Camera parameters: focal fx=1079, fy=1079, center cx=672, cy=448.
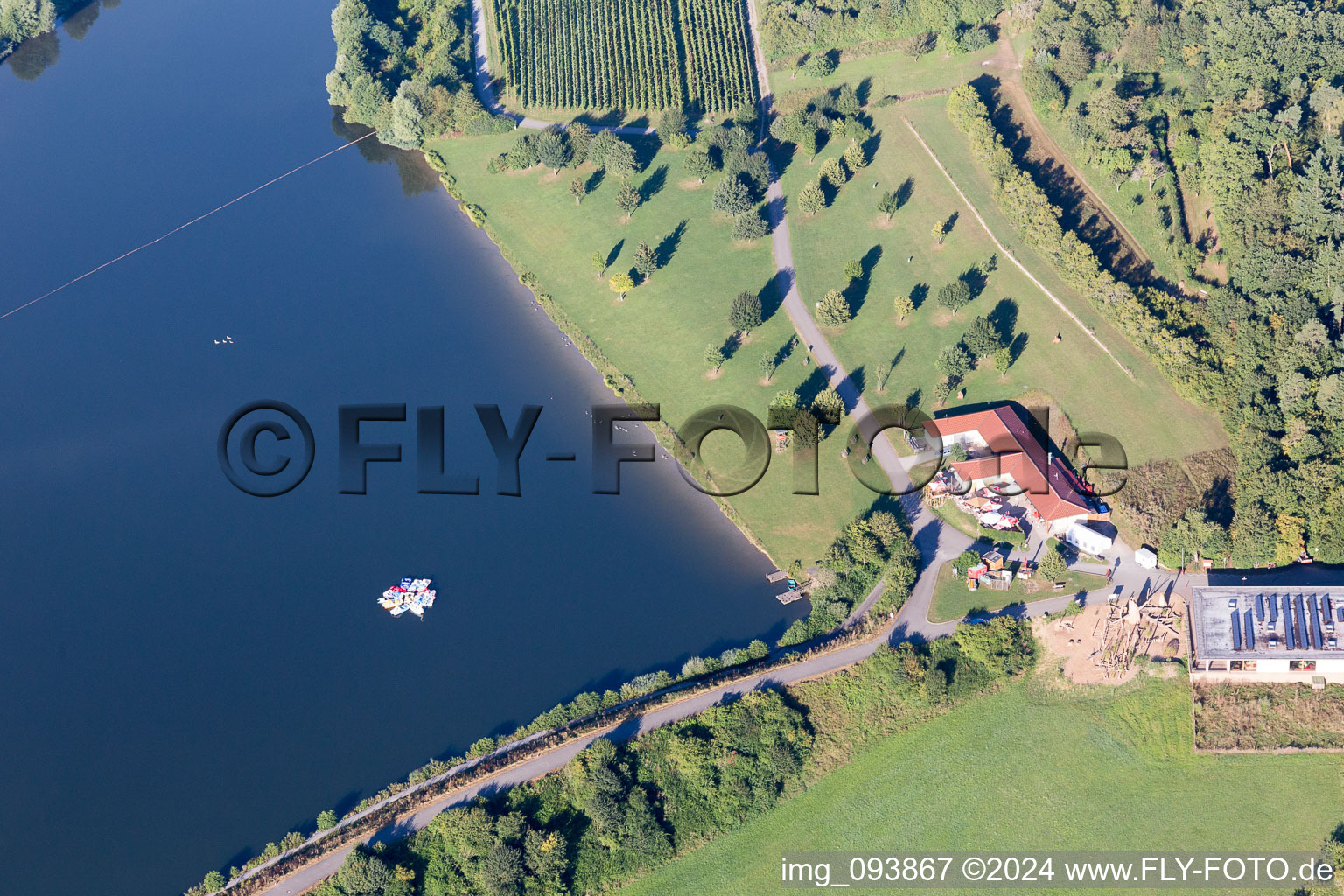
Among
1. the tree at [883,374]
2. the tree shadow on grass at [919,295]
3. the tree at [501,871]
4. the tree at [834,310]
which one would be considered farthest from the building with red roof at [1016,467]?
the tree at [501,871]

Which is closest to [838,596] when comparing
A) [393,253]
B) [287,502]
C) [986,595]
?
[986,595]

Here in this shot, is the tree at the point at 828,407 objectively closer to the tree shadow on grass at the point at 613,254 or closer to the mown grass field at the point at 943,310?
the mown grass field at the point at 943,310

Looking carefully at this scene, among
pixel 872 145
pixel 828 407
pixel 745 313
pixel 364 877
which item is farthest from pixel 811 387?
pixel 364 877

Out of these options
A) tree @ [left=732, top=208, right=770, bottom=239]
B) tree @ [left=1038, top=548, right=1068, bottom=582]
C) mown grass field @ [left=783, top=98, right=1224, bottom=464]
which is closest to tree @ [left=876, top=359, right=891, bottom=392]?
mown grass field @ [left=783, top=98, right=1224, bottom=464]

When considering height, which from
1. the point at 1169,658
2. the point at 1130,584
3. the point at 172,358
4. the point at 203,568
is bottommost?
the point at 1169,658

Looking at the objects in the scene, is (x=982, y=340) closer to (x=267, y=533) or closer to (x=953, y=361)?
(x=953, y=361)

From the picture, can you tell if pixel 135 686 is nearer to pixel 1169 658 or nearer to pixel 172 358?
pixel 172 358

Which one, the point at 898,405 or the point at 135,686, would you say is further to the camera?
the point at 898,405
